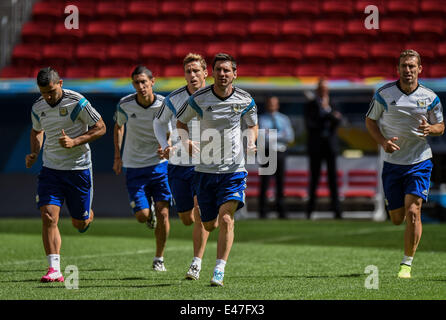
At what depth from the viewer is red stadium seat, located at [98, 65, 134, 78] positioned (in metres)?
21.6

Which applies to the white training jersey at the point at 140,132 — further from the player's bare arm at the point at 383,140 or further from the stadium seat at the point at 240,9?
the stadium seat at the point at 240,9

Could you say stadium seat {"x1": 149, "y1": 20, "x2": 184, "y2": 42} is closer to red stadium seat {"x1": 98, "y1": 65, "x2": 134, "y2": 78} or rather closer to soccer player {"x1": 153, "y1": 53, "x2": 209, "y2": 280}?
red stadium seat {"x1": 98, "y1": 65, "x2": 134, "y2": 78}

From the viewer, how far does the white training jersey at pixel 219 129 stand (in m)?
8.31

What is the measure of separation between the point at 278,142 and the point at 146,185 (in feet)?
24.7

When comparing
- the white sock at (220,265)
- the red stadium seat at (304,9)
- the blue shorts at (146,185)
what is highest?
the red stadium seat at (304,9)

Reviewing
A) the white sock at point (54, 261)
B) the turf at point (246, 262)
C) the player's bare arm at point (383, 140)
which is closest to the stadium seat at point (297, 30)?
the turf at point (246, 262)

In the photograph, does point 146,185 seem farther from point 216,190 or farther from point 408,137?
point 408,137

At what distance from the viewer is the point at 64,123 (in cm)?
898

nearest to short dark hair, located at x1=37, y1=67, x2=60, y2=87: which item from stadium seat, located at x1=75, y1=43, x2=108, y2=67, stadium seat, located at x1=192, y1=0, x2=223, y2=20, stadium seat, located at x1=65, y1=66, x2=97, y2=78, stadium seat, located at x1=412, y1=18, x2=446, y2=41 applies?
stadium seat, located at x1=65, y1=66, x2=97, y2=78

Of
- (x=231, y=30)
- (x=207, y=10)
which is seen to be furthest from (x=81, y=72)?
(x=231, y=30)

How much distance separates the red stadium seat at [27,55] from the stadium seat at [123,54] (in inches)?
72.2

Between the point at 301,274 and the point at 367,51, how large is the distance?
42.3 ft
